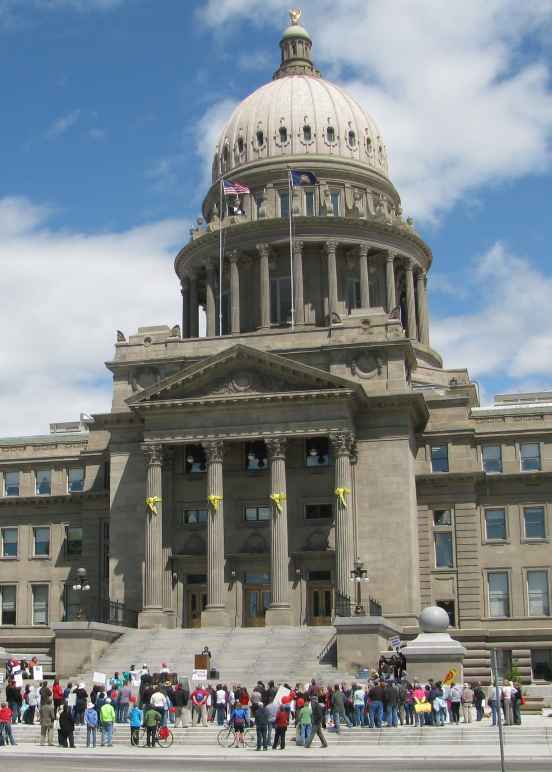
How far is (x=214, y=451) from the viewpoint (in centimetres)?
7188

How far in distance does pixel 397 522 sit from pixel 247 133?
140 ft

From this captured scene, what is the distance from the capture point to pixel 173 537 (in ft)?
245

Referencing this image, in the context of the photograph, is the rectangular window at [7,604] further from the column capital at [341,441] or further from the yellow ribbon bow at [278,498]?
the column capital at [341,441]

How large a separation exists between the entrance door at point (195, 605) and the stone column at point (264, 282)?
939 inches

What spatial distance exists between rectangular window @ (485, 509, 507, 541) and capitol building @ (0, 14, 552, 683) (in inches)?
3.4

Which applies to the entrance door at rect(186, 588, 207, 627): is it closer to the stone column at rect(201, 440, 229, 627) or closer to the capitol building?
the capitol building

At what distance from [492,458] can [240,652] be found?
958 inches

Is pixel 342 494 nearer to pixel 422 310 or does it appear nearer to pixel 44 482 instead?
pixel 44 482

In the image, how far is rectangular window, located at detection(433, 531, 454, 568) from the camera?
7712cm

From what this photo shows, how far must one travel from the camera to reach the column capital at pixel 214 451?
236 feet

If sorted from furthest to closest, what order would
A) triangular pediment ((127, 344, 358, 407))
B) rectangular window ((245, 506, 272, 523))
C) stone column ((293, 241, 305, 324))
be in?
stone column ((293, 241, 305, 324))
rectangular window ((245, 506, 272, 523))
triangular pediment ((127, 344, 358, 407))

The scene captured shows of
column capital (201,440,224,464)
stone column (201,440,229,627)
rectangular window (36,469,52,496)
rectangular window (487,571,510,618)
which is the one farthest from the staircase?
rectangular window (36,469,52,496)

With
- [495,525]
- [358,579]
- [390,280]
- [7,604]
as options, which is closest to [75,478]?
[7,604]

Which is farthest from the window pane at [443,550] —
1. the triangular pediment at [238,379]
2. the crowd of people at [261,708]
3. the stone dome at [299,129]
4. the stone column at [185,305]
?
the stone dome at [299,129]
